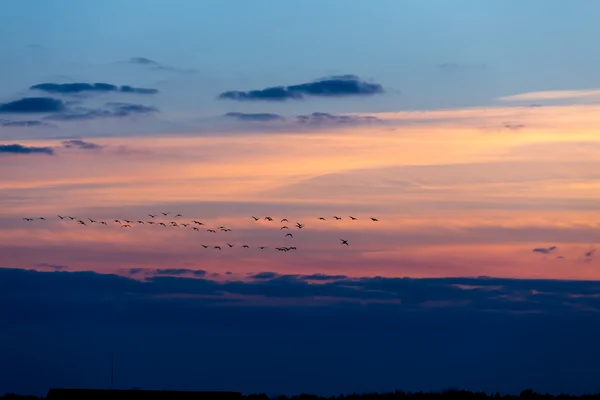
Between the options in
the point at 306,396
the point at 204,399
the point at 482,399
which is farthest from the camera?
the point at 306,396

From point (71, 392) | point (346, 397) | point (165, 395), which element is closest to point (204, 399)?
point (165, 395)

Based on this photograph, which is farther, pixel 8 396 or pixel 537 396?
pixel 8 396

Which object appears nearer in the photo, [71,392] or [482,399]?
[71,392]

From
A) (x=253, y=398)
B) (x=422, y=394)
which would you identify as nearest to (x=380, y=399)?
(x=422, y=394)

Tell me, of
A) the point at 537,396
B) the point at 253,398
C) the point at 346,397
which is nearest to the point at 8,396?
the point at 253,398

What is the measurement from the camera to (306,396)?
96.1m

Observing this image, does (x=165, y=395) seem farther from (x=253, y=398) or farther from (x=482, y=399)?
(x=482, y=399)

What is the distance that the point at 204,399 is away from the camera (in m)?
74.2

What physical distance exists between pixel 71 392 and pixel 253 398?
19.2 metres

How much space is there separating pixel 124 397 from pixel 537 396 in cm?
3668

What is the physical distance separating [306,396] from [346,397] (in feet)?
13.0

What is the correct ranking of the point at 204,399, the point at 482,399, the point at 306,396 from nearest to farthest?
1. the point at 204,399
2. the point at 482,399
3. the point at 306,396

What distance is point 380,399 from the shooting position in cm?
9088

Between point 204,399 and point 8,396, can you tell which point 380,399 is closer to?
point 204,399
